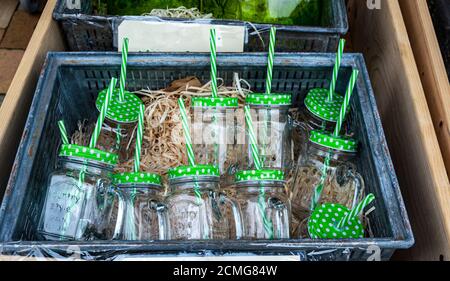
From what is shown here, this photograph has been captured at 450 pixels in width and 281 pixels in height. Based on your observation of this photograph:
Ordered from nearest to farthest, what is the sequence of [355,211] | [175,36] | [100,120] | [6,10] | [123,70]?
[355,211], [100,120], [123,70], [175,36], [6,10]

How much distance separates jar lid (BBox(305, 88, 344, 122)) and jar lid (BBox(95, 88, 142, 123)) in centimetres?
48

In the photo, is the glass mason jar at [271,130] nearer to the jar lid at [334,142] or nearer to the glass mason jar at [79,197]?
the jar lid at [334,142]

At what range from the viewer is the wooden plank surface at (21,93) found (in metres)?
1.24

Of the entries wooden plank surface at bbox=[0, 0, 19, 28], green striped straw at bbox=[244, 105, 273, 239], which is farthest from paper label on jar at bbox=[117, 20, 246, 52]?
wooden plank surface at bbox=[0, 0, 19, 28]

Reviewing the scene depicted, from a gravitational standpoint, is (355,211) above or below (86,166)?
below

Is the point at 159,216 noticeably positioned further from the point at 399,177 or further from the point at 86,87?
the point at 399,177

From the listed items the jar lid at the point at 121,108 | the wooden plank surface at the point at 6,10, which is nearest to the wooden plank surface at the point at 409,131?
the jar lid at the point at 121,108

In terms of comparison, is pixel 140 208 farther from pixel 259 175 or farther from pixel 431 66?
pixel 431 66

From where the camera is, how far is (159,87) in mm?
1465

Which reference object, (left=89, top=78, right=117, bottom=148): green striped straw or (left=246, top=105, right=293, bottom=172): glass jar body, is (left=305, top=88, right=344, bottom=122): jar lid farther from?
(left=89, top=78, right=117, bottom=148): green striped straw

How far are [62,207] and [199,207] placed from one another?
323mm

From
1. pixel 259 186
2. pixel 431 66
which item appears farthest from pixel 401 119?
pixel 259 186
